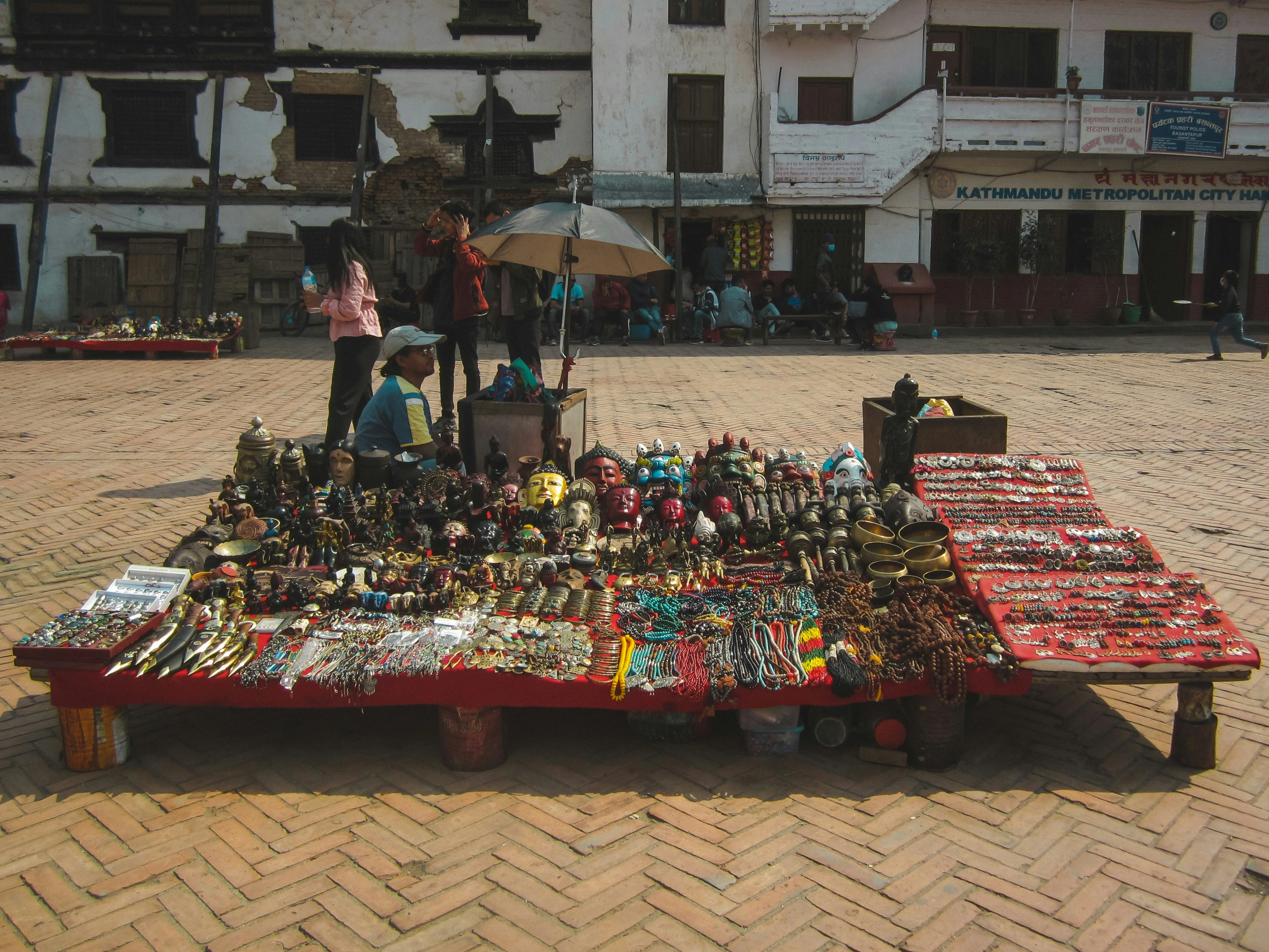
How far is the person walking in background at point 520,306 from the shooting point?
25.9 feet

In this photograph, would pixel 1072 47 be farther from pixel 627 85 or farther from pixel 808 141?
pixel 627 85

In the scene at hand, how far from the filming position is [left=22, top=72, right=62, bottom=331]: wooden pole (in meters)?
19.7

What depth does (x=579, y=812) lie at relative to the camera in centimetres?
369

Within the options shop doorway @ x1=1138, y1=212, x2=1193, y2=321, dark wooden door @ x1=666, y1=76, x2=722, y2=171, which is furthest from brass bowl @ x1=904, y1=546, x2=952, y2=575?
shop doorway @ x1=1138, y1=212, x2=1193, y2=321

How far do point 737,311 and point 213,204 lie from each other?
34.6 feet

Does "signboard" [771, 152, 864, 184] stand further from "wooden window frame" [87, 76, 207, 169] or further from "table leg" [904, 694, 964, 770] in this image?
"table leg" [904, 694, 964, 770]

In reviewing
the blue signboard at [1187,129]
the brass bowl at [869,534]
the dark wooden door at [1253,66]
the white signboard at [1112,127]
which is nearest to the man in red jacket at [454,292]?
the brass bowl at [869,534]

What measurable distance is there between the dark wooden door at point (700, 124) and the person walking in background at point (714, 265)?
5.42 feet

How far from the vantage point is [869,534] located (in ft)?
16.3

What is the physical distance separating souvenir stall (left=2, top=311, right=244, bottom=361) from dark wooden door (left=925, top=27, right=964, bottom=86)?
14915 millimetres

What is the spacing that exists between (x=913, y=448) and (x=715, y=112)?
53.0 ft

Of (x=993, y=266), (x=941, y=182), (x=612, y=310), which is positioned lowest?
(x=612, y=310)

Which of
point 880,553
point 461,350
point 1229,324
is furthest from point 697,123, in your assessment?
point 880,553

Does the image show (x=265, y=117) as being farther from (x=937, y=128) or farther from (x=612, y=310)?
(x=937, y=128)
